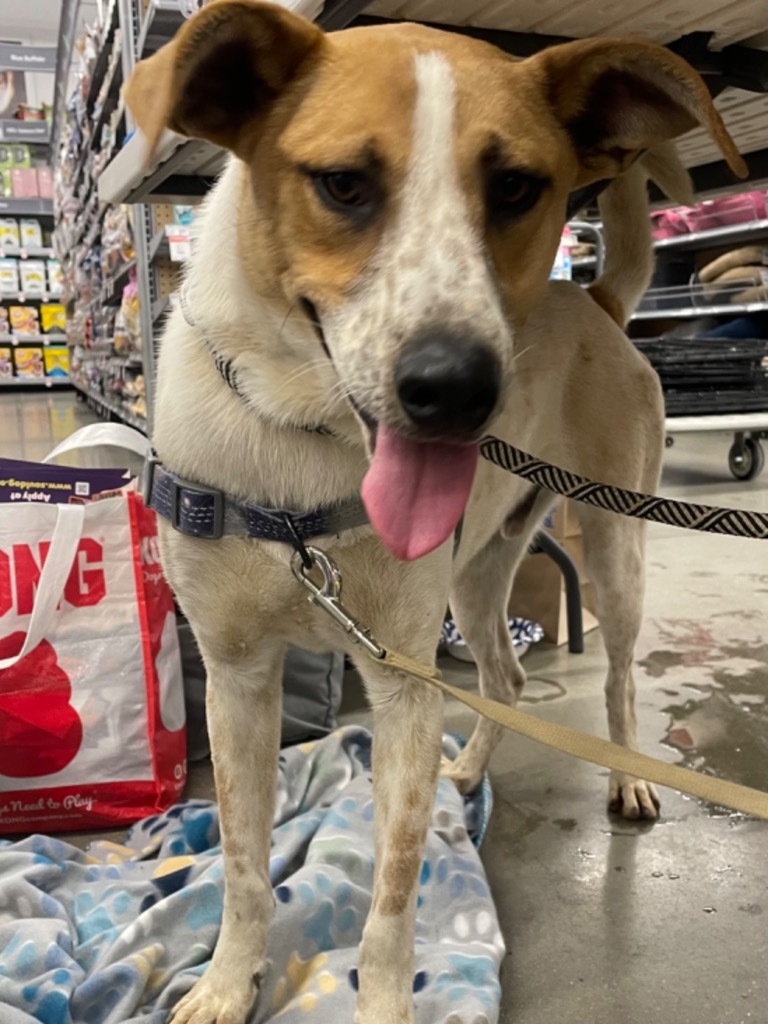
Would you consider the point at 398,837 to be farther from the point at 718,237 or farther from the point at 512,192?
the point at 718,237

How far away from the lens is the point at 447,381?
2.49 ft

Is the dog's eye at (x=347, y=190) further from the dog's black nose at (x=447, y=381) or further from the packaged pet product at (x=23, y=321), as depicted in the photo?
the packaged pet product at (x=23, y=321)

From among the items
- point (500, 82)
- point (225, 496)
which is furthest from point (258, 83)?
point (225, 496)

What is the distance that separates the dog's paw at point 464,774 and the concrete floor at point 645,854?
8 centimetres

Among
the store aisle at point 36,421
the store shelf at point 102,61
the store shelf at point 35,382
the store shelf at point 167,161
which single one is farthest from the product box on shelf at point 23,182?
the store shelf at point 167,161

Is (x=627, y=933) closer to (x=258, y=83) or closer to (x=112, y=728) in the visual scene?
(x=112, y=728)

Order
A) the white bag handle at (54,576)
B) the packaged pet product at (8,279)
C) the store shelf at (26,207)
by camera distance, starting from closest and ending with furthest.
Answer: the white bag handle at (54,576) < the packaged pet product at (8,279) < the store shelf at (26,207)

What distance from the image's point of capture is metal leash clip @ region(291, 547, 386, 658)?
100 centimetres

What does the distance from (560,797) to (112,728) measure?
908 mm

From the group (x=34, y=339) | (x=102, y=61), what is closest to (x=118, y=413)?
(x=102, y=61)

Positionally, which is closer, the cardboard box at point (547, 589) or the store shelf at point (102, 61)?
the cardboard box at point (547, 589)

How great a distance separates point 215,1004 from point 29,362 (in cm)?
1300

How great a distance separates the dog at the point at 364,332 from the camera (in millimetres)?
833

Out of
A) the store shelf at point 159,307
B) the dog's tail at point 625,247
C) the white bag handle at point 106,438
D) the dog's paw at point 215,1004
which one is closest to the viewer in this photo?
the dog's paw at point 215,1004
